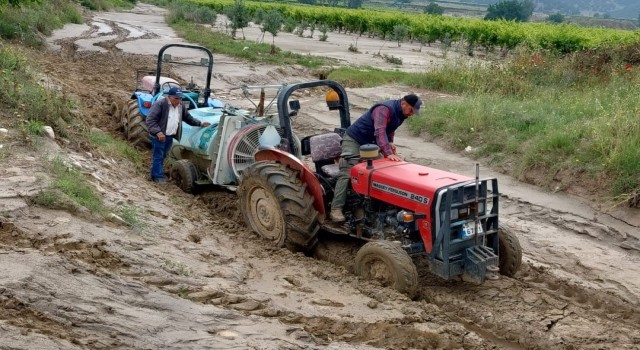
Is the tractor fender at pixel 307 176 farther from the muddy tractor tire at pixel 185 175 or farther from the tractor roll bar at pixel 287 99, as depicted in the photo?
the muddy tractor tire at pixel 185 175

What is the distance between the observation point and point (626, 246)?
9.00m

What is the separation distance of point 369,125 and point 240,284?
2.29 meters

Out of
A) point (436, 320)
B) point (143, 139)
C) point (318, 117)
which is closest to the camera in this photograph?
point (436, 320)

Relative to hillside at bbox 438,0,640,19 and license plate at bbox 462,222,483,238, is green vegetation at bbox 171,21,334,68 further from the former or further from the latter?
hillside at bbox 438,0,640,19

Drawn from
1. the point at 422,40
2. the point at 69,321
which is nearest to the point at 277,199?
the point at 69,321

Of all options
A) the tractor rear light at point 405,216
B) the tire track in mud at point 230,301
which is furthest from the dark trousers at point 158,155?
the tractor rear light at point 405,216

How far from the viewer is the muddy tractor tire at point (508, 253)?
293 inches

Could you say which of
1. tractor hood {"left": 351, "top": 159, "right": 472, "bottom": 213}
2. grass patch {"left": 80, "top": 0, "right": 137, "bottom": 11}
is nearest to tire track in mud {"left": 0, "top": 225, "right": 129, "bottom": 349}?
tractor hood {"left": 351, "top": 159, "right": 472, "bottom": 213}

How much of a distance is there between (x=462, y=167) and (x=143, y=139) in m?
5.40

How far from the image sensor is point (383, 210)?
297 inches

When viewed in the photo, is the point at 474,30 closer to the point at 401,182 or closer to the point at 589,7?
the point at 401,182

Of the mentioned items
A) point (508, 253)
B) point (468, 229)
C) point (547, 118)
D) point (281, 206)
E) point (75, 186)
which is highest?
point (547, 118)

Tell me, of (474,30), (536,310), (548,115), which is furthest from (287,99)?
(474,30)

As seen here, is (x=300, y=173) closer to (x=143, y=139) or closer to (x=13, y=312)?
(x=13, y=312)
